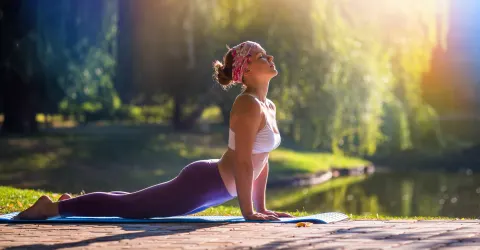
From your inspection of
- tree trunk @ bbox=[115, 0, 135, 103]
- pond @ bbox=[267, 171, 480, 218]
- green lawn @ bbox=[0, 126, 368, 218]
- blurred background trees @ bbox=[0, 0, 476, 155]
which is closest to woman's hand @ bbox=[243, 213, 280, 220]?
pond @ bbox=[267, 171, 480, 218]

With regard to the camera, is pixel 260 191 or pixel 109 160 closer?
pixel 260 191

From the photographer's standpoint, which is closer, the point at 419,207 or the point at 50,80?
the point at 419,207

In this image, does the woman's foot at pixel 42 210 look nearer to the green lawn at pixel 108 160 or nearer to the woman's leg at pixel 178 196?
the woman's leg at pixel 178 196

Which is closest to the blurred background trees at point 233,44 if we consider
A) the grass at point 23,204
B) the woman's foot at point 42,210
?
the grass at point 23,204

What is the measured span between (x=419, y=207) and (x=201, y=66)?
25.6 feet

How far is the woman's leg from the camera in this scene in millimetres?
5762

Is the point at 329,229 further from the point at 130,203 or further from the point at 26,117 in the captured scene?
the point at 26,117

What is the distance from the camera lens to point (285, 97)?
940 inches

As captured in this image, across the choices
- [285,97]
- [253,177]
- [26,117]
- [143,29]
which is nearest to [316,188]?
[285,97]

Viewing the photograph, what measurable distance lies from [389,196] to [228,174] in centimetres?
1536

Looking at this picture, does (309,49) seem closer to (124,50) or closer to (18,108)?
(124,50)

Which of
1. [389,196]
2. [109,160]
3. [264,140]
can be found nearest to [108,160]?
[109,160]

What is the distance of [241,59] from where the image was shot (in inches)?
225

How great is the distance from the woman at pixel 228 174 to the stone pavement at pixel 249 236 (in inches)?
10.7
